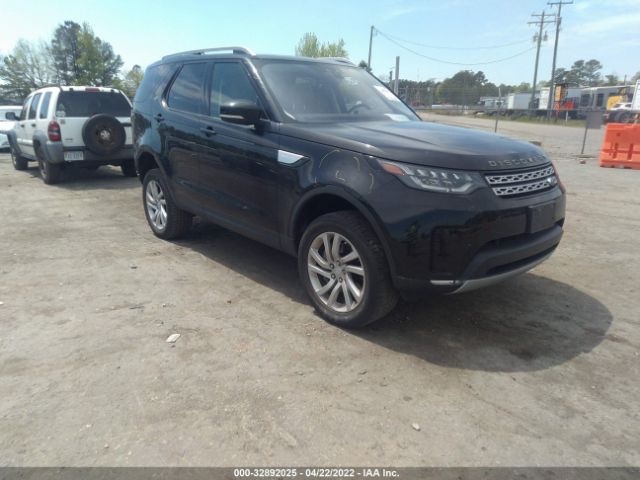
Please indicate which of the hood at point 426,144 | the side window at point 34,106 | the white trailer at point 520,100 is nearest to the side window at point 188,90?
the hood at point 426,144

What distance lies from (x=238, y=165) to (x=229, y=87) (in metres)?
0.79

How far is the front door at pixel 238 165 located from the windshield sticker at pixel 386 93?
1358 mm

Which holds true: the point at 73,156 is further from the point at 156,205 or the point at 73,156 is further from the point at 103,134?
the point at 156,205

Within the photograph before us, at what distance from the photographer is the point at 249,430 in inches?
96.1

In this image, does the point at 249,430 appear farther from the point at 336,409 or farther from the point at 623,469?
the point at 623,469

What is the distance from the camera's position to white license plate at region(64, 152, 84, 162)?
8883 millimetres

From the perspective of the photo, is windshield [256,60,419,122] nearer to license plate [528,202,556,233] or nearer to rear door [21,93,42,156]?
license plate [528,202,556,233]

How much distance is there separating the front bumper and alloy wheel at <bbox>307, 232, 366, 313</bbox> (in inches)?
13.2

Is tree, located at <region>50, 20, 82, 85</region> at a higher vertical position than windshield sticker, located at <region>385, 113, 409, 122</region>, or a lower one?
higher

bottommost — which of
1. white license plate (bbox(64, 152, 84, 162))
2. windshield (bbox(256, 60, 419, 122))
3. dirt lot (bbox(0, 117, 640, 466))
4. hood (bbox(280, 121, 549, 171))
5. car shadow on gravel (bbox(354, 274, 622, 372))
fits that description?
dirt lot (bbox(0, 117, 640, 466))

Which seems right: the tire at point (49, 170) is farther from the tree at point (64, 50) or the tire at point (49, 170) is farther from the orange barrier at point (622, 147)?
the tree at point (64, 50)

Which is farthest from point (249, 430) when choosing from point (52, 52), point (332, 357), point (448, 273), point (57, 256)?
point (52, 52)

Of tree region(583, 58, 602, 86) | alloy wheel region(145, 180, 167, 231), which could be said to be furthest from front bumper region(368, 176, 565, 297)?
tree region(583, 58, 602, 86)

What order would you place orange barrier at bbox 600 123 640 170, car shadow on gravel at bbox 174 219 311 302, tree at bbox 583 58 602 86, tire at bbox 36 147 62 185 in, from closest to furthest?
car shadow on gravel at bbox 174 219 311 302 < tire at bbox 36 147 62 185 < orange barrier at bbox 600 123 640 170 < tree at bbox 583 58 602 86
